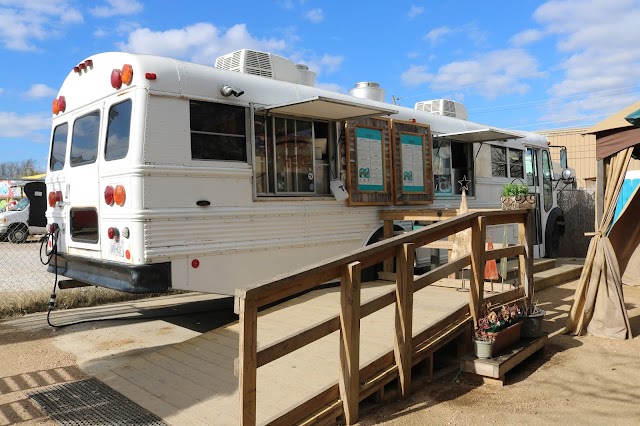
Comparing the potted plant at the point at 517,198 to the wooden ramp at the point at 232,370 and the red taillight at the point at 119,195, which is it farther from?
the red taillight at the point at 119,195

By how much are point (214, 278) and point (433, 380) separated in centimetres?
230

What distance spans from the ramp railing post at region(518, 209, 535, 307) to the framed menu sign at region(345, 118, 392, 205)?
196 centimetres

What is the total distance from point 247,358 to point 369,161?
445 centimetres

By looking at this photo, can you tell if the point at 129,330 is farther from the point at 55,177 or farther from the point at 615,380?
the point at 615,380

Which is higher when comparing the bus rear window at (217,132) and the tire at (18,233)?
the bus rear window at (217,132)

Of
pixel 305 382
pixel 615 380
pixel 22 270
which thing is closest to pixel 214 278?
pixel 305 382

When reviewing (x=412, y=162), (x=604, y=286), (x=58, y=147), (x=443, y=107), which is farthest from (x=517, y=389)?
(x=443, y=107)

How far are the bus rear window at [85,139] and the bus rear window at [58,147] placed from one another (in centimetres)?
26

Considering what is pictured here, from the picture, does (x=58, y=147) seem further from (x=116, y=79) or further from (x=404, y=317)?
(x=404, y=317)

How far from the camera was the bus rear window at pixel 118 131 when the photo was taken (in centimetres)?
509

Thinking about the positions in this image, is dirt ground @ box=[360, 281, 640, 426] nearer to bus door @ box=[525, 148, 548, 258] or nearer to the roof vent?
the roof vent

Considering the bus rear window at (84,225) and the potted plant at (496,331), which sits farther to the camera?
the bus rear window at (84,225)

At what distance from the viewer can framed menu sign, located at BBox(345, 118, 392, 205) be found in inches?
265

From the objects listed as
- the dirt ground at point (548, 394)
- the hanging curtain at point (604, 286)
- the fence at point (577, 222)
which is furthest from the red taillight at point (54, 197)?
the fence at point (577, 222)
